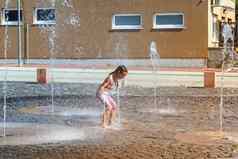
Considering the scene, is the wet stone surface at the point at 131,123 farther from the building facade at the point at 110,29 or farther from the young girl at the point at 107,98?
the building facade at the point at 110,29

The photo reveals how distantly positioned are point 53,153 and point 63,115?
4.92 meters

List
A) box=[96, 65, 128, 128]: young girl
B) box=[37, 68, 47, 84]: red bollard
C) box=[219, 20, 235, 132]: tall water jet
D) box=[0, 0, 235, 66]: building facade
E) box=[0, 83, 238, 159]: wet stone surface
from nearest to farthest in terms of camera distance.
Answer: box=[0, 83, 238, 159]: wet stone surface < box=[96, 65, 128, 128]: young girl < box=[219, 20, 235, 132]: tall water jet < box=[37, 68, 47, 84]: red bollard < box=[0, 0, 235, 66]: building facade

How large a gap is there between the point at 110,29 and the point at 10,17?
227 inches

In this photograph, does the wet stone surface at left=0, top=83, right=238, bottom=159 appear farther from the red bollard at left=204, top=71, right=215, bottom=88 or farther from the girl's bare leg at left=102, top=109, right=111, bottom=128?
the red bollard at left=204, top=71, right=215, bottom=88

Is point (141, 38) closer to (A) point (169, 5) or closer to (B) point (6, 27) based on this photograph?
(A) point (169, 5)

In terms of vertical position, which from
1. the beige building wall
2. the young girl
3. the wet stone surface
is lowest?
the wet stone surface

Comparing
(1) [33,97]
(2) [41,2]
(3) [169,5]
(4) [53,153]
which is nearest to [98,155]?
(4) [53,153]

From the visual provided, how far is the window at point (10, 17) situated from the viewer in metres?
34.5

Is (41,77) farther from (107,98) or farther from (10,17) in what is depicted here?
(10,17)

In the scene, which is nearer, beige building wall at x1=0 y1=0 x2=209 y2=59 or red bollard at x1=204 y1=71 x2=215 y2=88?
red bollard at x1=204 y1=71 x2=215 y2=88

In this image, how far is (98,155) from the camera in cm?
857

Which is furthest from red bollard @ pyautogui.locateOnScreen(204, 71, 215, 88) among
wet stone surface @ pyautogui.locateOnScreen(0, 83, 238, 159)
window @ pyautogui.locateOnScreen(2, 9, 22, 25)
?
window @ pyautogui.locateOnScreen(2, 9, 22, 25)

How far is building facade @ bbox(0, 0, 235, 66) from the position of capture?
31.6m

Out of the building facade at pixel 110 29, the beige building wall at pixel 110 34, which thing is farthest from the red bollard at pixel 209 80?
the beige building wall at pixel 110 34
